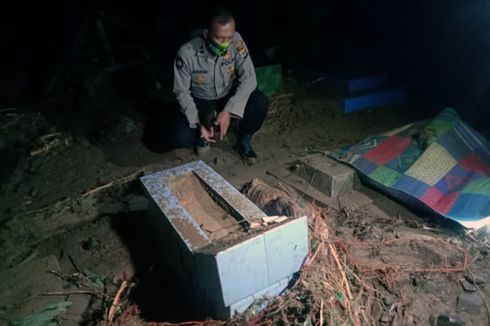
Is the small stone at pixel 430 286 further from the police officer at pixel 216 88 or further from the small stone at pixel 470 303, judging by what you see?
the police officer at pixel 216 88

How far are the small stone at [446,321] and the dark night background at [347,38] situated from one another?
346 cm

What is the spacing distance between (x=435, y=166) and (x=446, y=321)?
5.48 feet

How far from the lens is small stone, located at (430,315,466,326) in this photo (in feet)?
7.13

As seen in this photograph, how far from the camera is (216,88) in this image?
163 inches

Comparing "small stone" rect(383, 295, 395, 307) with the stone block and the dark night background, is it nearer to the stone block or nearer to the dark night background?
the stone block

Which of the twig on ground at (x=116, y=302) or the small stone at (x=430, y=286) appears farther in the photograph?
the small stone at (x=430, y=286)

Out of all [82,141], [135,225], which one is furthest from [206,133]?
[82,141]

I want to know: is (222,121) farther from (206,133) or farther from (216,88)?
(216,88)

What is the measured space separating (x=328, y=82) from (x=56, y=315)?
4747 mm

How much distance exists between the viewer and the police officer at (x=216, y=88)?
372 centimetres

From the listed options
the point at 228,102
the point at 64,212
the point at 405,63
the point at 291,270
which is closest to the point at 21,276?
the point at 64,212

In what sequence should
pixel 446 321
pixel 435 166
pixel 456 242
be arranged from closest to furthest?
pixel 446 321 → pixel 456 242 → pixel 435 166

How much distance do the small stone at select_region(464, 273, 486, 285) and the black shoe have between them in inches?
97.3

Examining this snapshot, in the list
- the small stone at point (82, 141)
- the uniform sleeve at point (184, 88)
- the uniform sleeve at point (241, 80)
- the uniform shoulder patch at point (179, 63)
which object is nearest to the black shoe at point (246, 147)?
the uniform sleeve at point (241, 80)
